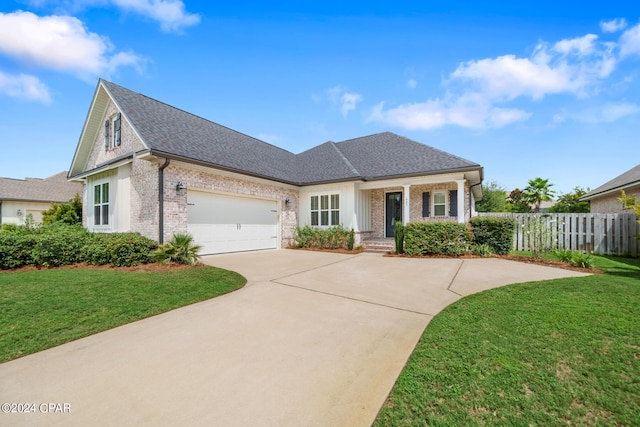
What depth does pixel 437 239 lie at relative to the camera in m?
9.82

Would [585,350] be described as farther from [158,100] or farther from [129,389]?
[158,100]

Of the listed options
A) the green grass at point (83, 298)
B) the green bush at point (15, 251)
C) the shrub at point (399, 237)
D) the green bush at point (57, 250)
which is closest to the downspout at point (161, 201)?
the green grass at point (83, 298)

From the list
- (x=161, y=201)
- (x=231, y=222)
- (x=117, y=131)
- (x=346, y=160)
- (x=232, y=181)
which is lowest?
(x=231, y=222)

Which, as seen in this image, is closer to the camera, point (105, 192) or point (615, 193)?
point (105, 192)

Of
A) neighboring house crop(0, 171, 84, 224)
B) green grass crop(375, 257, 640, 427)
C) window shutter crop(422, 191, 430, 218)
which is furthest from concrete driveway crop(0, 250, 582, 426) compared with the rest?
neighboring house crop(0, 171, 84, 224)

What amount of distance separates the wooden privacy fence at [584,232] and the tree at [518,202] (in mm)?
17897

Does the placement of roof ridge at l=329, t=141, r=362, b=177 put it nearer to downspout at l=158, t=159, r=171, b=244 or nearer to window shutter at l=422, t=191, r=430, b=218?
window shutter at l=422, t=191, r=430, b=218

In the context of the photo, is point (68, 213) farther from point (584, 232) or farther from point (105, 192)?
point (584, 232)

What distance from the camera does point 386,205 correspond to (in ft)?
45.9

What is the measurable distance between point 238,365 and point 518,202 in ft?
113

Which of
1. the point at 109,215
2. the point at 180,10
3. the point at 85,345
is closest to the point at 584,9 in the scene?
the point at 180,10

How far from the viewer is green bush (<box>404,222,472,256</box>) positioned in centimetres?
969

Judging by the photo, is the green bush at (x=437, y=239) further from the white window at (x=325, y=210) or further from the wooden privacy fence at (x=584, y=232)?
the white window at (x=325, y=210)

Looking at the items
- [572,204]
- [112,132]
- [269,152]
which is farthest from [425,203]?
[572,204]
